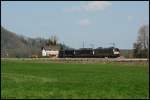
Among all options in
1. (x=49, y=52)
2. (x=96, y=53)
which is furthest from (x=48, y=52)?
(x=96, y=53)

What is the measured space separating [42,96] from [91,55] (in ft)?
269

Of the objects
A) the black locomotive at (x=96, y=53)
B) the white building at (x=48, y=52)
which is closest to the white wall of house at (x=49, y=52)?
the white building at (x=48, y=52)

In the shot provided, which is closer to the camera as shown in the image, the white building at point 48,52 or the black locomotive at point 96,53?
the black locomotive at point 96,53

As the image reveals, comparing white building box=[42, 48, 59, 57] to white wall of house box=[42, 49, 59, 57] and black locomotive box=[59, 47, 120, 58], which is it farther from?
black locomotive box=[59, 47, 120, 58]

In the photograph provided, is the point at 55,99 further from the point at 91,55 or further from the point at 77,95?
the point at 91,55

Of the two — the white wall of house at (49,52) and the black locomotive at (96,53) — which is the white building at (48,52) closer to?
the white wall of house at (49,52)

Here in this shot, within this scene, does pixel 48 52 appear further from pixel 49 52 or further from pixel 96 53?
pixel 96 53

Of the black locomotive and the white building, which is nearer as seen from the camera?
the black locomotive

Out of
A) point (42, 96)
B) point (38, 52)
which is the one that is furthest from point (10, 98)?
point (38, 52)

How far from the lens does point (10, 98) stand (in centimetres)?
1316

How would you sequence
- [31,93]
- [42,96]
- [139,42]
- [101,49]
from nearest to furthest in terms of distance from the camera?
[42,96], [31,93], [101,49], [139,42]

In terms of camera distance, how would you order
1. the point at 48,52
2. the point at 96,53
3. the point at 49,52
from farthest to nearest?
the point at 48,52
the point at 49,52
the point at 96,53

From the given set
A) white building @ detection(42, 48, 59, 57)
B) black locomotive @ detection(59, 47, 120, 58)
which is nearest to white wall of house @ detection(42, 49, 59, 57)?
white building @ detection(42, 48, 59, 57)

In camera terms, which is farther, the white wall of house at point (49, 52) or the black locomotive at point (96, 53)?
the white wall of house at point (49, 52)
